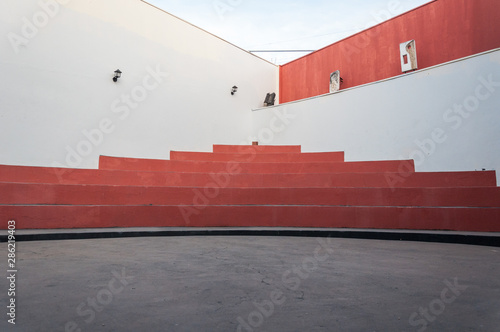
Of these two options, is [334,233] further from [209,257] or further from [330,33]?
[330,33]

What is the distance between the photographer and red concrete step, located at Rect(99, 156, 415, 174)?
415 centimetres

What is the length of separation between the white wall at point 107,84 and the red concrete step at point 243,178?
2.28 feet

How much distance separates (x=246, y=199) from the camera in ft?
Answer: 12.1

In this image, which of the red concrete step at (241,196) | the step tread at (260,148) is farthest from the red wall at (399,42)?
the red concrete step at (241,196)

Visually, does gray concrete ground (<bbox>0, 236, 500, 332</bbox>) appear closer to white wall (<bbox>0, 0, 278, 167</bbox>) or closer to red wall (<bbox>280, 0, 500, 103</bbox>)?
white wall (<bbox>0, 0, 278, 167</bbox>)

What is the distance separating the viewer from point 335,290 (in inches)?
57.4

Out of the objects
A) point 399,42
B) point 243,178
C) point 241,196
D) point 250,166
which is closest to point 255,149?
point 250,166

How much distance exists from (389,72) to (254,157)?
9.29 ft

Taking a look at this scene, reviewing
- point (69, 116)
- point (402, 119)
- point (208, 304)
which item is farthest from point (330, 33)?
point (208, 304)

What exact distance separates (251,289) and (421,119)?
3.85m

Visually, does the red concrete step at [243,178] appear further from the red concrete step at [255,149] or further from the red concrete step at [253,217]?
the red concrete step at [255,149]

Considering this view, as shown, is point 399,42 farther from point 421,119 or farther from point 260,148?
point 260,148

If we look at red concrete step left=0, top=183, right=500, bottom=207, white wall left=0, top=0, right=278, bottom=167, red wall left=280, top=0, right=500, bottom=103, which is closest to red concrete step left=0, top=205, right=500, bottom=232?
red concrete step left=0, top=183, right=500, bottom=207

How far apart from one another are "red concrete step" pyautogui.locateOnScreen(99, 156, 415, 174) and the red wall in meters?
2.14
